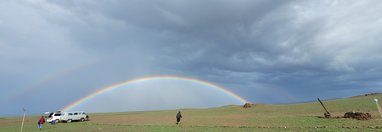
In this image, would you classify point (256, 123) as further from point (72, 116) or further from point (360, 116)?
point (72, 116)

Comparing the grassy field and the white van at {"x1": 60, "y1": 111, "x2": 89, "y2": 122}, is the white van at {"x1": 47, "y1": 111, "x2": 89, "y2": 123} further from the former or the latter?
the grassy field

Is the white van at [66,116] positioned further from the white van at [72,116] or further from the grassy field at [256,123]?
the grassy field at [256,123]

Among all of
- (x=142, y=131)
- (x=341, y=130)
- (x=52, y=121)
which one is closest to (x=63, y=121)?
(x=52, y=121)

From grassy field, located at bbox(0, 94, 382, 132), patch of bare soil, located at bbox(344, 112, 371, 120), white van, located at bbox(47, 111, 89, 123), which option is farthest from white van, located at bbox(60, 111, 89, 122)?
patch of bare soil, located at bbox(344, 112, 371, 120)

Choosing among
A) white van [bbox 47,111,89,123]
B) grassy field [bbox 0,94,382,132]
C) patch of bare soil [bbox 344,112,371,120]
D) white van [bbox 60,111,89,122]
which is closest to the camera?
grassy field [bbox 0,94,382,132]

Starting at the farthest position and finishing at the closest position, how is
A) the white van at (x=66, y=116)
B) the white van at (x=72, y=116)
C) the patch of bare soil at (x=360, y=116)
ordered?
1. the white van at (x=72, y=116)
2. the white van at (x=66, y=116)
3. the patch of bare soil at (x=360, y=116)

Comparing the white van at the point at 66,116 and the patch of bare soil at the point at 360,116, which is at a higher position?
the white van at the point at 66,116

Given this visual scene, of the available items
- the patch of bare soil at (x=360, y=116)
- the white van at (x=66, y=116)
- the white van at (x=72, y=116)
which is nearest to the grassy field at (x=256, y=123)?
the patch of bare soil at (x=360, y=116)

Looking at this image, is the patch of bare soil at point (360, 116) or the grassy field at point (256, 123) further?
the patch of bare soil at point (360, 116)

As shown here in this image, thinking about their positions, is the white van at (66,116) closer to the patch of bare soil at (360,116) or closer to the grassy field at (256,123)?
the grassy field at (256,123)

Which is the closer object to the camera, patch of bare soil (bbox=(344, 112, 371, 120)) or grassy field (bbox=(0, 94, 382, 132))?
grassy field (bbox=(0, 94, 382, 132))

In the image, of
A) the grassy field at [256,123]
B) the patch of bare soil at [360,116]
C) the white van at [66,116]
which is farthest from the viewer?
the white van at [66,116]

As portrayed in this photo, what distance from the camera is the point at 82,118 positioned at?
7175 centimetres

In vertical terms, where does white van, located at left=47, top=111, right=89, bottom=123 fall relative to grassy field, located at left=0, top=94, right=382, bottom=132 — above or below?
above
